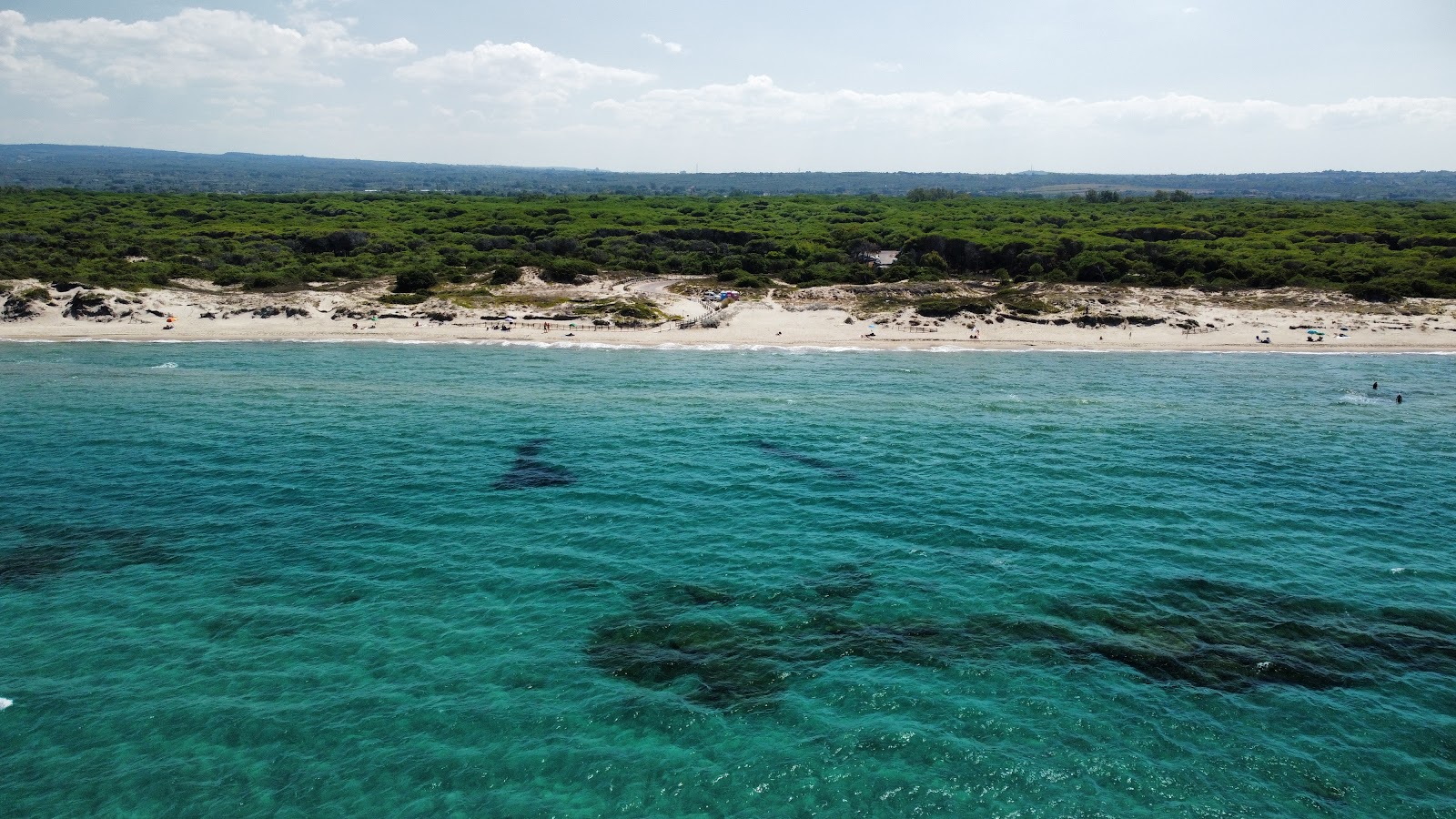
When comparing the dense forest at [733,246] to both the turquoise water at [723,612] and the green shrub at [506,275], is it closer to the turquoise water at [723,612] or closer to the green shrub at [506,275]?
the green shrub at [506,275]

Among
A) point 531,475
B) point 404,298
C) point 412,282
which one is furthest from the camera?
point 412,282

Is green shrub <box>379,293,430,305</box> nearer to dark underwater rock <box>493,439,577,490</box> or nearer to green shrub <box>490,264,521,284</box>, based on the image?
green shrub <box>490,264,521,284</box>

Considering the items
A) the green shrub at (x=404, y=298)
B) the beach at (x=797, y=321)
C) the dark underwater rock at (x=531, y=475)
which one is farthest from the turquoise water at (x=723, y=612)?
the green shrub at (x=404, y=298)

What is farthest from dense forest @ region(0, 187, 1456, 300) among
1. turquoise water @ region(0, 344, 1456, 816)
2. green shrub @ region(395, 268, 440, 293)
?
turquoise water @ region(0, 344, 1456, 816)

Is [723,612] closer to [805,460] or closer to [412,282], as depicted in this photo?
[805,460]

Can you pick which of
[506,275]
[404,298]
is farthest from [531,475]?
[506,275]
